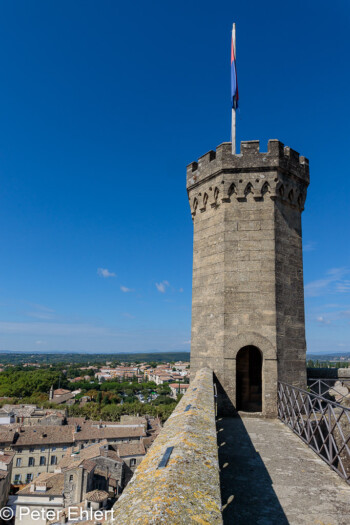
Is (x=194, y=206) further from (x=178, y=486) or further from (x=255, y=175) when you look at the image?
(x=178, y=486)

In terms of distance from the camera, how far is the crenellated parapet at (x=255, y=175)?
8984mm

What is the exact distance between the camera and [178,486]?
2135 mm

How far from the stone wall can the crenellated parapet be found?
21.9 ft

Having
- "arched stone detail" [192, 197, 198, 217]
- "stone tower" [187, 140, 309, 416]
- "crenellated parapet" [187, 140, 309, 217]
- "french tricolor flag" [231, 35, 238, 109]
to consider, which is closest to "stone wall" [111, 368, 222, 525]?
"stone tower" [187, 140, 309, 416]

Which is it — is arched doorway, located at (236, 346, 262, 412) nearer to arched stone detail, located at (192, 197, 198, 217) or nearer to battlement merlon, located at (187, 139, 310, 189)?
arched stone detail, located at (192, 197, 198, 217)

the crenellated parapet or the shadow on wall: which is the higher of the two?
the crenellated parapet

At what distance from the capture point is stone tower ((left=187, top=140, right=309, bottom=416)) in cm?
838

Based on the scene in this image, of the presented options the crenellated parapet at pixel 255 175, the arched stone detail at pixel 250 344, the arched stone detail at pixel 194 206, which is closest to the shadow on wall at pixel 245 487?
the arched stone detail at pixel 250 344

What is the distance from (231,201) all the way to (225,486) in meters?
6.54

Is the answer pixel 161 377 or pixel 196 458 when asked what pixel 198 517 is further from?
pixel 161 377

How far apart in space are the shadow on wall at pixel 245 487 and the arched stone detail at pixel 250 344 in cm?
217

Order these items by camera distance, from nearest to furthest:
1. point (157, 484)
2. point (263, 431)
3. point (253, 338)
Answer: point (157, 484) → point (263, 431) → point (253, 338)

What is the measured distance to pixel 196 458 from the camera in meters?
2.72

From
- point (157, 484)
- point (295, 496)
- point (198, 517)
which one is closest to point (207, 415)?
point (295, 496)
